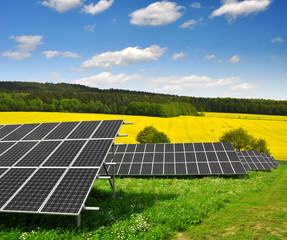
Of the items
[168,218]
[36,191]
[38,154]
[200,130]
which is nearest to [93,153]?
[36,191]

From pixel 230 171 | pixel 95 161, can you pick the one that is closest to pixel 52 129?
pixel 95 161

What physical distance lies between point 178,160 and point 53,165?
16054 mm

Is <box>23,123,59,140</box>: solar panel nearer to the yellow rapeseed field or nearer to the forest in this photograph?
the yellow rapeseed field

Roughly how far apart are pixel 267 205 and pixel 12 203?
42.0ft

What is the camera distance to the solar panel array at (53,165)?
8.41m

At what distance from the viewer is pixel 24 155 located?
1162 centimetres

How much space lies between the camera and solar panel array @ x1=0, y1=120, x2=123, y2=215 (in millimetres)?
8414

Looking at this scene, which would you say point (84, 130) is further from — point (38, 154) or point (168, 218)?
point (168, 218)

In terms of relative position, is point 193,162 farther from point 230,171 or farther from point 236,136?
point 236,136

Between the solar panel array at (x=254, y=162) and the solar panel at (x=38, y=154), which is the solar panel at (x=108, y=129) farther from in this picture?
the solar panel array at (x=254, y=162)

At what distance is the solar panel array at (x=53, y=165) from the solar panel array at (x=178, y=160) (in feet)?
35.1

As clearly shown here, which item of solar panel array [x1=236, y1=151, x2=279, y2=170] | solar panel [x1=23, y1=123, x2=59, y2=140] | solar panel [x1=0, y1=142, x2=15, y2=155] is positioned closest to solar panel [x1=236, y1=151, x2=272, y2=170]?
solar panel array [x1=236, y1=151, x2=279, y2=170]

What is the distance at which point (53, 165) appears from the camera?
33.9ft

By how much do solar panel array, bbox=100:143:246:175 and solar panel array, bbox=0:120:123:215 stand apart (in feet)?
35.1
